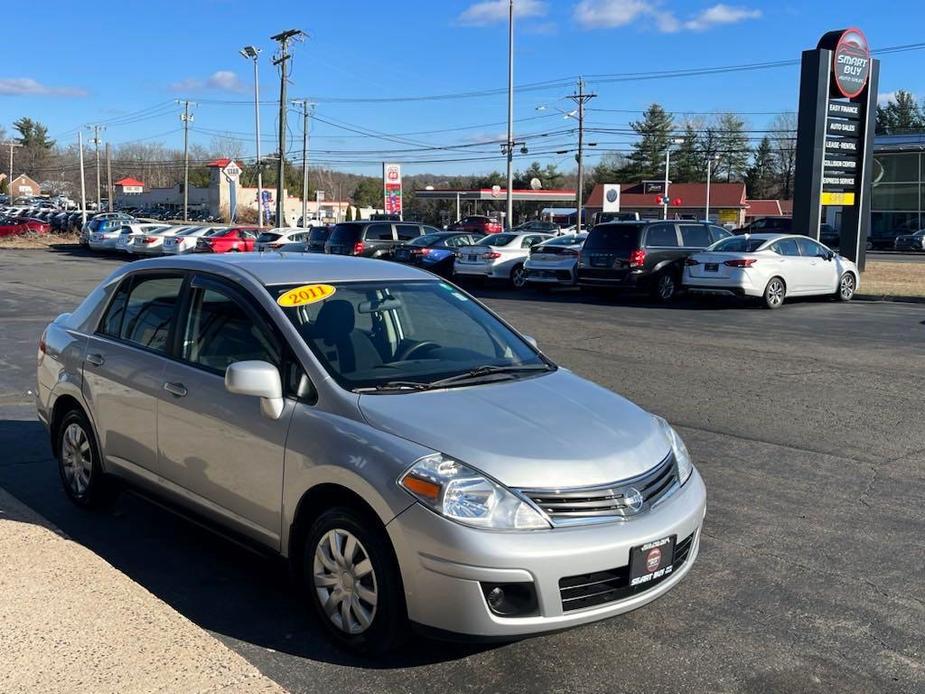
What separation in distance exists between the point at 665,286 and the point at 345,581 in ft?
55.0

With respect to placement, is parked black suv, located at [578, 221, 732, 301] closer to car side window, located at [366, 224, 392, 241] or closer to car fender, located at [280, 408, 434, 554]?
car side window, located at [366, 224, 392, 241]

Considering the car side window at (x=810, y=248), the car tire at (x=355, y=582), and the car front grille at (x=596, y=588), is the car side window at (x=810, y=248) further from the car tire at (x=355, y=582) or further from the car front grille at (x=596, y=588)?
the car tire at (x=355, y=582)

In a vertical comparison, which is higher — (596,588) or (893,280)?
(893,280)

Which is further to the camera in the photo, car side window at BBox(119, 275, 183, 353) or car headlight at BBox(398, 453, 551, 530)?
car side window at BBox(119, 275, 183, 353)

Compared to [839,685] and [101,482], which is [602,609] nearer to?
[839,685]

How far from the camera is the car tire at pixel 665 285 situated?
19.5 m

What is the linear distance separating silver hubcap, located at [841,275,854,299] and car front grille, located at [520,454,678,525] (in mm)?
17654

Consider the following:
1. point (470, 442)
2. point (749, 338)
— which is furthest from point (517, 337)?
A: point (749, 338)

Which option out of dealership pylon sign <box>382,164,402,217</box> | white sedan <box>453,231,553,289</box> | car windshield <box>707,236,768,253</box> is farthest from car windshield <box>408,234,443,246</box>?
dealership pylon sign <box>382,164,402,217</box>

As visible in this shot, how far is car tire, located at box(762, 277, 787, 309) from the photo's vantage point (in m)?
18.0

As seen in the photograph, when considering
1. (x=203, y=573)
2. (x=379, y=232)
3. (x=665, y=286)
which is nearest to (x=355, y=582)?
(x=203, y=573)

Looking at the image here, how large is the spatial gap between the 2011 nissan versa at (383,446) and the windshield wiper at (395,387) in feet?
0.03

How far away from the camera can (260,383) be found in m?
3.94

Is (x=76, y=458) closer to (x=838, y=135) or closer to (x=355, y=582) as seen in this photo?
(x=355, y=582)
